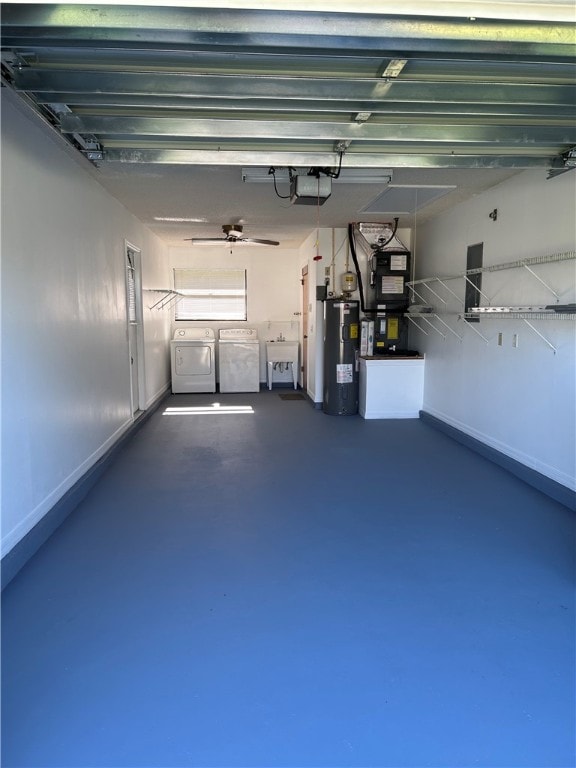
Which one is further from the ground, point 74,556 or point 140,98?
point 140,98

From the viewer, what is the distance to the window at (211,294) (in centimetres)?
855

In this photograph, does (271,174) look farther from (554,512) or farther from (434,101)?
(554,512)

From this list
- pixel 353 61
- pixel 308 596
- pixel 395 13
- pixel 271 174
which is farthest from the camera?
pixel 271 174

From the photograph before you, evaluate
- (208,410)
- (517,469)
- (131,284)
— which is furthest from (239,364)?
(517,469)

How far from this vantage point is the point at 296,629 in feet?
6.76

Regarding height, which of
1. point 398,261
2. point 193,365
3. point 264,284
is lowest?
point 193,365

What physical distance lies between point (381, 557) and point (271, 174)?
2924 millimetres

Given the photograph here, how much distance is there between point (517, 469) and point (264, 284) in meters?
5.78

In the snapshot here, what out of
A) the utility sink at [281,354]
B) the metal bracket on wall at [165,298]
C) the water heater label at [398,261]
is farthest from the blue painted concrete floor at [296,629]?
the utility sink at [281,354]

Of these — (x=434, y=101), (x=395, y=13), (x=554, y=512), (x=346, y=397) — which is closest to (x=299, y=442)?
(x=346, y=397)

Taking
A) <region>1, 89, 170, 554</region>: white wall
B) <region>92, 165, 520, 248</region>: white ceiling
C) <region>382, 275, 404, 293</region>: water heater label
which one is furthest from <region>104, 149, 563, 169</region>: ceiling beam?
<region>382, 275, 404, 293</region>: water heater label

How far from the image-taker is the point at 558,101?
7.93 feet

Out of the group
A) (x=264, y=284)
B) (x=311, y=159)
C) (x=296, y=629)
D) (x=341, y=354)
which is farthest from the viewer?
(x=264, y=284)

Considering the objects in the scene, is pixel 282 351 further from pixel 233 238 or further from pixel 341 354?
pixel 233 238
